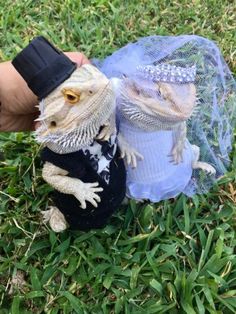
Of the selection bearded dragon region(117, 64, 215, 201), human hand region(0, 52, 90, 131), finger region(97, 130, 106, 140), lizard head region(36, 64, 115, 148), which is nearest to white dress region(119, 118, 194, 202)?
bearded dragon region(117, 64, 215, 201)

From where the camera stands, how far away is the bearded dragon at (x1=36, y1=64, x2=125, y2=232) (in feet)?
4.46

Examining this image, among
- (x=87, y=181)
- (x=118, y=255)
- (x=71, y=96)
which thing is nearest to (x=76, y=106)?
(x=71, y=96)

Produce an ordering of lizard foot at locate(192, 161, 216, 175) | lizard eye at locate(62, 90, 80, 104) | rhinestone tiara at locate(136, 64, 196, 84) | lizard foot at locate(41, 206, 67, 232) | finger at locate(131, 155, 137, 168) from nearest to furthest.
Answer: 1. lizard eye at locate(62, 90, 80, 104)
2. rhinestone tiara at locate(136, 64, 196, 84)
3. finger at locate(131, 155, 137, 168)
4. lizard foot at locate(41, 206, 67, 232)
5. lizard foot at locate(192, 161, 216, 175)

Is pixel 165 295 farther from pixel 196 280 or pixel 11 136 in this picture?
pixel 11 136

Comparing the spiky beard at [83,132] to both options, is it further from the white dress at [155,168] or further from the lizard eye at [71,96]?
the white dress at [155,168]

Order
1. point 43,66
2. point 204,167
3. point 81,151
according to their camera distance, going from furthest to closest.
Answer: point 204,167, point 81,151, point 43,66

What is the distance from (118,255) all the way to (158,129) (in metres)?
0.51

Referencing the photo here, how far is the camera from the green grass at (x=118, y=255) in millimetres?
1791

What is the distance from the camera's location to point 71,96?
1347 millimetres

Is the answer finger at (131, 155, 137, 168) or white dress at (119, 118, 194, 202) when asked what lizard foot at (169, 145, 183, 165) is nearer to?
white dress at (119, 118, 194, 202)

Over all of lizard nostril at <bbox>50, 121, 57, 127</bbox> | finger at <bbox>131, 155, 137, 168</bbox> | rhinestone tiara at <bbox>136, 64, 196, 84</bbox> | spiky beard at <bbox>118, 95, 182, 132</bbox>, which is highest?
lizard nostril at <bbox>50, 121, 57, 127</bbox>

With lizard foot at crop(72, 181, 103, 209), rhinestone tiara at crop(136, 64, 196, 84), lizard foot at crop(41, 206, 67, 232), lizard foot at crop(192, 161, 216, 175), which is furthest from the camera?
lizard foot at crop(192, 161, 216, 175)

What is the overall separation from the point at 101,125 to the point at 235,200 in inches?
31.0

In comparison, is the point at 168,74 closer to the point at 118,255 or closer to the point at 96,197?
the point at 96,197
